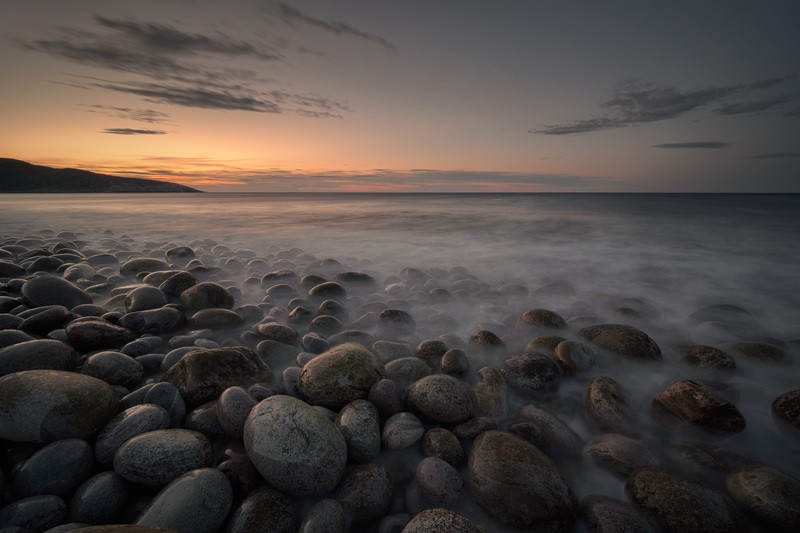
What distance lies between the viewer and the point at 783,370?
3916 mm

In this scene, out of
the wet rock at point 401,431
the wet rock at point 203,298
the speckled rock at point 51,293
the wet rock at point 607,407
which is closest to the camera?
the wet rock at point 401,431

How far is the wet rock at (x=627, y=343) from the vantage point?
4066 mm

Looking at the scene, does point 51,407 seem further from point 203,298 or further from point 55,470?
point 203,298

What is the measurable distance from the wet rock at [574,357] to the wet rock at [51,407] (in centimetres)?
416

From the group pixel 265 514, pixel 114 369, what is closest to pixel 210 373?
pixel 114 369

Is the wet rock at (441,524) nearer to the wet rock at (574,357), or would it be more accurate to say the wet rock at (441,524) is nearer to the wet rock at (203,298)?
the wet rock at (574,357)

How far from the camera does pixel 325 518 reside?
2004 mm

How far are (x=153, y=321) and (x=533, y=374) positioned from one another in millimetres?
4556

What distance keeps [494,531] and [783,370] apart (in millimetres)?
4213

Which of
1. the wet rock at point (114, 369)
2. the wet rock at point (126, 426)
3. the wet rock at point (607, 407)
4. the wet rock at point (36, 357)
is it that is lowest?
the wet rock at point (607, 407)

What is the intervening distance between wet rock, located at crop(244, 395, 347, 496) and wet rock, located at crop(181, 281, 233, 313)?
131 inches

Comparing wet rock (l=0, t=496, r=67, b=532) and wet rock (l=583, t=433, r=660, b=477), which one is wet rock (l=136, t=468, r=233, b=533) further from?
wet rock (l=583, t=433, r=660, b=477)

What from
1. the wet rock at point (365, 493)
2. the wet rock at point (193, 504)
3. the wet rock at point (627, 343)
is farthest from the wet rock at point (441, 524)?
the wet rock at point (627, 343)

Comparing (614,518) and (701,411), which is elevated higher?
(701,411)
